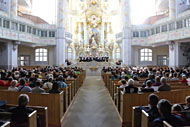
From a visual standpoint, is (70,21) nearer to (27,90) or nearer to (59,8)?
(59,8)

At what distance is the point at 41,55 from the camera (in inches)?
1123

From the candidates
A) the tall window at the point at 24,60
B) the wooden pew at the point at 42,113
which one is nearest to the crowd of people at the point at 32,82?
the wooden pew at the point at 42,113

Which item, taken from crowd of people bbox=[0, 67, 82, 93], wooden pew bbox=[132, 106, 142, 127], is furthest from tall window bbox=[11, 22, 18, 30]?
wooden pew bbox=[132, 106, 142, 127]

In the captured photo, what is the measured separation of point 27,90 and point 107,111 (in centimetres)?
311

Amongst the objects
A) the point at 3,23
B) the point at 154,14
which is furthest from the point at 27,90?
the point at 154,14

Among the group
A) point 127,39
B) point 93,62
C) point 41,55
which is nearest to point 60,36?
point 41,55

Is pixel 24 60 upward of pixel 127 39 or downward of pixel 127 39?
downward

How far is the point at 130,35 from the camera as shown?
26453 mm

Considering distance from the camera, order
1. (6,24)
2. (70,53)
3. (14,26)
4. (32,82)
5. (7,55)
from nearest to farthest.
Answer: (32,82)
(6,24)
(7,55)
(14,26)
(70,53)

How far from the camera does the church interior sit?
5367 mm

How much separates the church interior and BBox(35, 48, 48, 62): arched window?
0.50 ft

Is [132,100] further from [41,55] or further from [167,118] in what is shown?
[41,55]

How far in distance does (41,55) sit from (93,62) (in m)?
9.13

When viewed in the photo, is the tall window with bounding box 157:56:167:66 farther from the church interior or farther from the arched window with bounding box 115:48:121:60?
the arched window with bounding box 115:48:121:60
